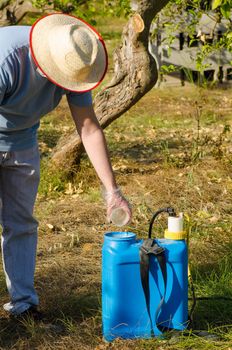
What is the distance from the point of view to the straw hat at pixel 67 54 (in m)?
3.52

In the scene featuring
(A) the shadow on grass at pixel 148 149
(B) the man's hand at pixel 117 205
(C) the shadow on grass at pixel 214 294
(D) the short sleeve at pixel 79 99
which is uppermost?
(D) the short sleeve at pixel 79 99

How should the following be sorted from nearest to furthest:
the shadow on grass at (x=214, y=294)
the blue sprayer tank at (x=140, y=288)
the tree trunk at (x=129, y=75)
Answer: the blue sprayer tank at (x=140, y=288) < the shadow on grass at (x=214, y=294) < the tree trunk at (x=129, y=75)

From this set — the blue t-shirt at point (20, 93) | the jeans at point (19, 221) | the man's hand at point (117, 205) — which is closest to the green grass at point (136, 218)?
the jeans at point (19, 221)

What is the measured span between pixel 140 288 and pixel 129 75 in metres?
3.20

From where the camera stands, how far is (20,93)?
3646 millimetres

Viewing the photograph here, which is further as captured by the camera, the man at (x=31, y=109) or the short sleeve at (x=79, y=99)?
the short sleeve at (x=79, y=99)

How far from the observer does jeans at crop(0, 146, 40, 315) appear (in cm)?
397

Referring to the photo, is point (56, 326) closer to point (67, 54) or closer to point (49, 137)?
point (67, 54)

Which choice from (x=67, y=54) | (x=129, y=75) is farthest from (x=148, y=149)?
(x=67, y=54)

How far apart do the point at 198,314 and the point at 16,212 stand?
1089 millimetres

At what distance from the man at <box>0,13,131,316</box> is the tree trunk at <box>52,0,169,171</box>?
270 cm

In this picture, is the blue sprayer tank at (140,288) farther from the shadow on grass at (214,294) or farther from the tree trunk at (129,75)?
the tree trunk at (129,75)

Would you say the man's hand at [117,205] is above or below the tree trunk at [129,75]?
below

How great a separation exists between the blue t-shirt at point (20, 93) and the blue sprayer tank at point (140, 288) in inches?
25.9
